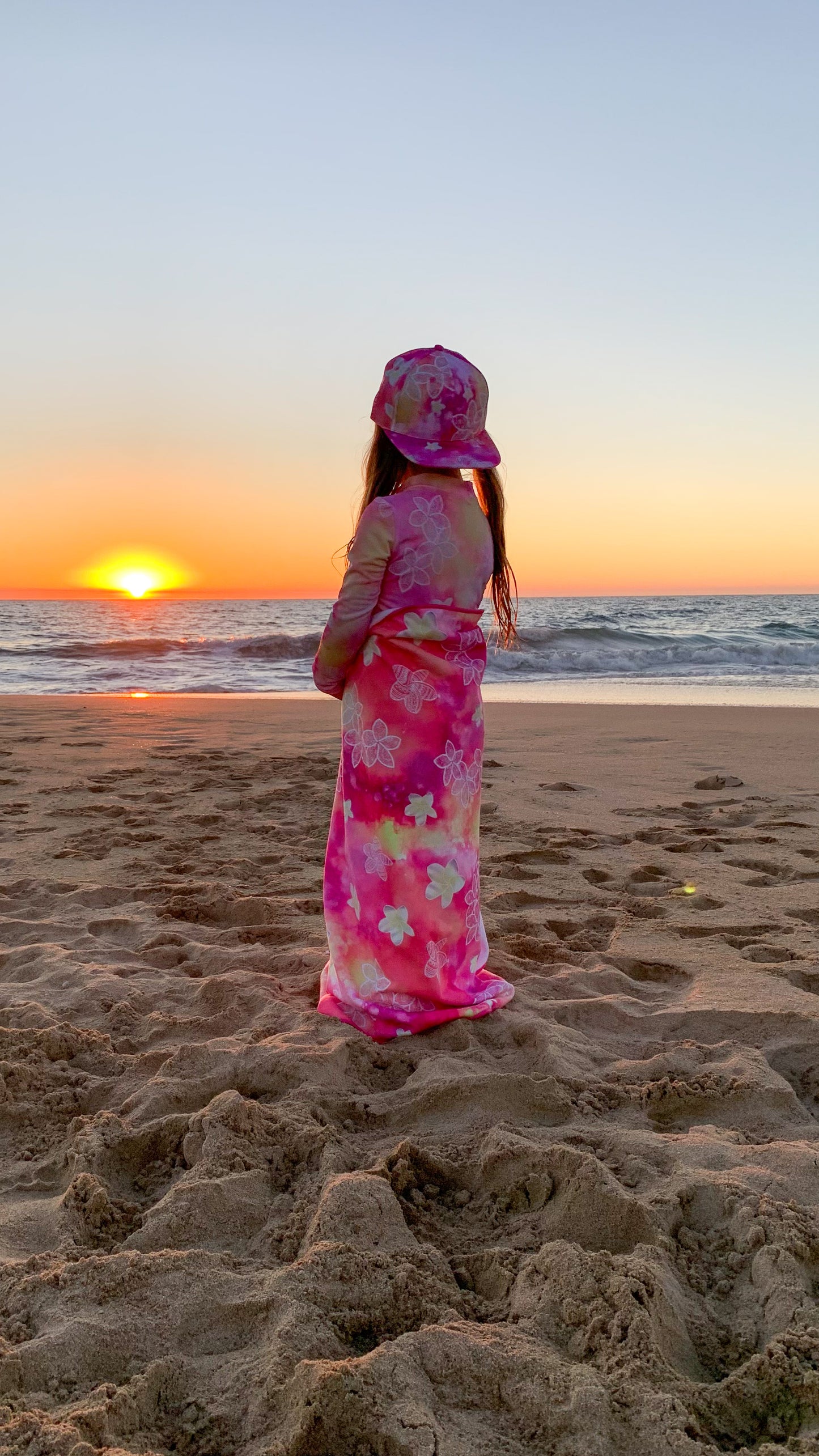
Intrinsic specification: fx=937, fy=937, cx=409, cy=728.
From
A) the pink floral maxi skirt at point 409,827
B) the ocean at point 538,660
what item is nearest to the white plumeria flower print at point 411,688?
the pink floral maxi skirt at point 409,827

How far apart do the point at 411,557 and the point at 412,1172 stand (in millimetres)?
1505

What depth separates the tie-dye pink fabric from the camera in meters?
2.57

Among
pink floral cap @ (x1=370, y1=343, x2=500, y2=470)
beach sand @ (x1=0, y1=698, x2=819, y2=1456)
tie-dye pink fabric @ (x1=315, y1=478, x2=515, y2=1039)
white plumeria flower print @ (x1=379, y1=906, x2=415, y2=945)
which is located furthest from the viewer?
white plumeria flower print @ (x1=379, y1=906, x2=415, y2=945)

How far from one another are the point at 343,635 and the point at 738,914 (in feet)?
6.45

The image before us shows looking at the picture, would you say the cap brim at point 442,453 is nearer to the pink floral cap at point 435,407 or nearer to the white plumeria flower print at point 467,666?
the pink floral cap at point 435,407

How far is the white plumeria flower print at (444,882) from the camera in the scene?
269cm

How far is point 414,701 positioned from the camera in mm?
2619

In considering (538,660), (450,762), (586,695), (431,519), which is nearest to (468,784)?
(450,762)

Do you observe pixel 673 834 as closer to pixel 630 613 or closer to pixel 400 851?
pixel 400 851

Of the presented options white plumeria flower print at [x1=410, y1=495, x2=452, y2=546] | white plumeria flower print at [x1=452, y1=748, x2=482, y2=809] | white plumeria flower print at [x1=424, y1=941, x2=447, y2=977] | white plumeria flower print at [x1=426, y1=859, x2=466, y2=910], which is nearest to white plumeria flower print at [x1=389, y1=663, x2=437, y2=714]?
white plumeria flower print at [x1=452, y1=748, x2=482, y2=809]

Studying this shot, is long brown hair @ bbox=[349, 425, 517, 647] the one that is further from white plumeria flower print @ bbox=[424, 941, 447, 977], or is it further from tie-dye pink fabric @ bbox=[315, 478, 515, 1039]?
white plumeria flower print @ bbox=[424, 941, 447, 977]

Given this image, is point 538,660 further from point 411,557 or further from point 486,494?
point 411,557

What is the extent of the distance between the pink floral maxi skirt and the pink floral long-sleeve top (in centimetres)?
5

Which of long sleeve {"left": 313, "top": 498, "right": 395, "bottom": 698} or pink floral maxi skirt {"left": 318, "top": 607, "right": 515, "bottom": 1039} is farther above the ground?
long sleeve {"left": 313, "top": 498, "right": 395, "bottom": 698}
